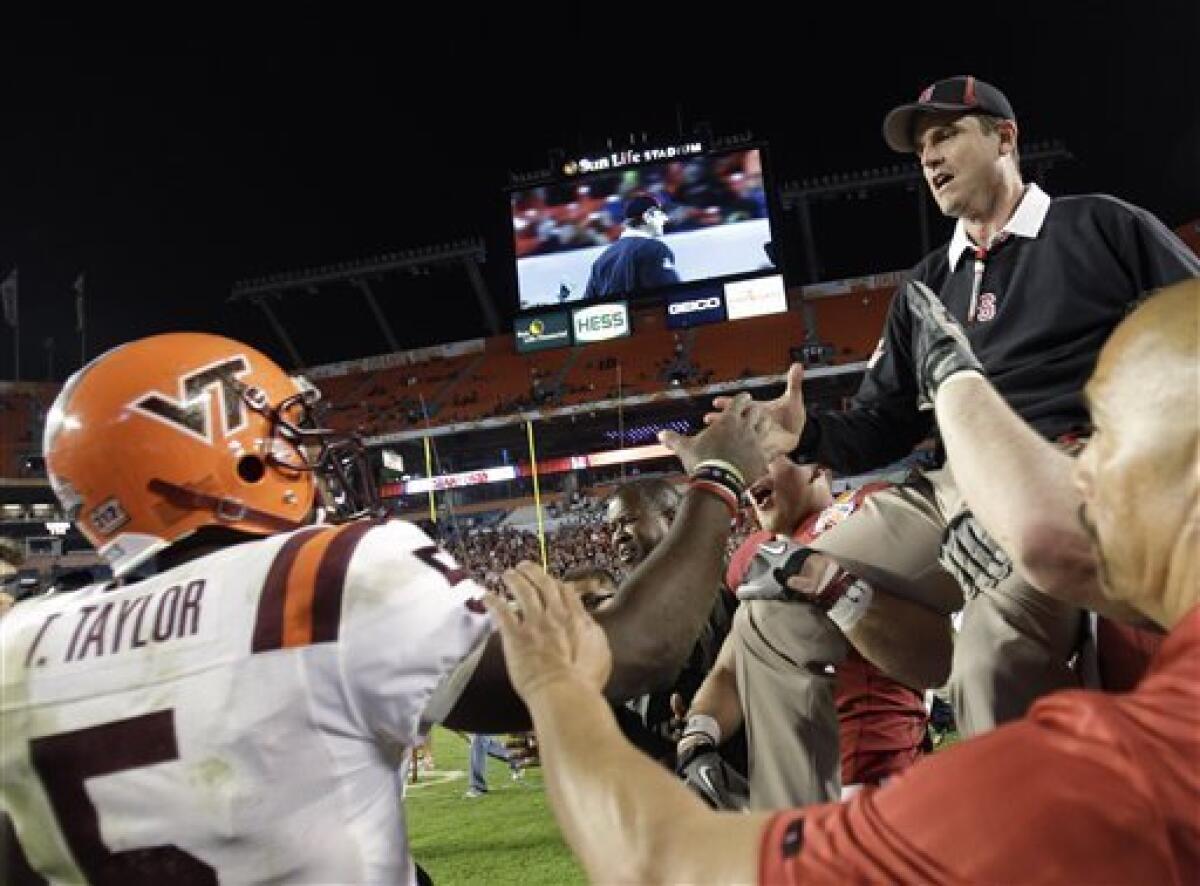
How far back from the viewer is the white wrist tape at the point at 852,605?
2.54 metres

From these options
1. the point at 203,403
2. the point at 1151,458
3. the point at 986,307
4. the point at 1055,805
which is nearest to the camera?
the point at 1055,805

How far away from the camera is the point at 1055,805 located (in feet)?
3.00

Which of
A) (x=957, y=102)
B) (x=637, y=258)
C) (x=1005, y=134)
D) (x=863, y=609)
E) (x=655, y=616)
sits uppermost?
(x=957, y=102)

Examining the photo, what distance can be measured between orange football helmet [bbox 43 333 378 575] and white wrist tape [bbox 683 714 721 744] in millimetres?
1948

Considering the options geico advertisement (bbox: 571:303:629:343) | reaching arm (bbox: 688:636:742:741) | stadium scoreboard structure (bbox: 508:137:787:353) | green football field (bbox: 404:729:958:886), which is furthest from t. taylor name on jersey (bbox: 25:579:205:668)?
geico advertisement (bbox: 571:303:629:343)

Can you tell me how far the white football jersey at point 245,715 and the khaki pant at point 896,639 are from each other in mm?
1185

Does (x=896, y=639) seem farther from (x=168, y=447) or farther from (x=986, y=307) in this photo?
(x=168, y=447)

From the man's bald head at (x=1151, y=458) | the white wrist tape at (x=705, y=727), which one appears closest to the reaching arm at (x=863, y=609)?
the white wrist tape at (x=705, y=727)

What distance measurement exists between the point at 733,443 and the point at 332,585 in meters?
0.98

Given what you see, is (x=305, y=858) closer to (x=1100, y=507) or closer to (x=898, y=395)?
(x=1100, y=507)

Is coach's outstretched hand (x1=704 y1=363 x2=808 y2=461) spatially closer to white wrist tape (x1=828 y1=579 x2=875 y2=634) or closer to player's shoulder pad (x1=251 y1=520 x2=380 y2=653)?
white wrist tape (x1=828 y1=579 x2=875 y2=634)

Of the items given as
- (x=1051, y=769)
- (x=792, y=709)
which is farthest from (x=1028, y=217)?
(x=1051, y=769)

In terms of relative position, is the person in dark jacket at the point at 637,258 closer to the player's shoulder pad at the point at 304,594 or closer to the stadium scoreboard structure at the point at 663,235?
the stadium scoreboard structure at the point at 663,235

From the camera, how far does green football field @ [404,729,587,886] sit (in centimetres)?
581
